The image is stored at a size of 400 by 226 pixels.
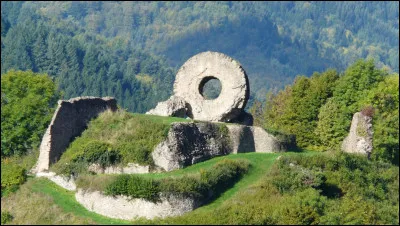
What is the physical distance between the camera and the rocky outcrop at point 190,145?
39938 millimetres

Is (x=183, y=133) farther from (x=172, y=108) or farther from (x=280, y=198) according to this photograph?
(x=280, y=198)

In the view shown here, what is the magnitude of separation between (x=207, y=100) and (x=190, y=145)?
6.17 metres

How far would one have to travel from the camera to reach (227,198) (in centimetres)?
3784

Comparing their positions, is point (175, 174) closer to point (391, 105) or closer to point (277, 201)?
point (277, 201)

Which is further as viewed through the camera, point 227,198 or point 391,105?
point 391,105

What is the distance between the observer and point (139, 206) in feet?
118

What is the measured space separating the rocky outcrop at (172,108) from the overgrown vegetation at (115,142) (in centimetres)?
303

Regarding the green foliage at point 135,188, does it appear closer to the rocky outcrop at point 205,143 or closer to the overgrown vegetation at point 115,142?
→ the overgrown vegetation at point 115,142

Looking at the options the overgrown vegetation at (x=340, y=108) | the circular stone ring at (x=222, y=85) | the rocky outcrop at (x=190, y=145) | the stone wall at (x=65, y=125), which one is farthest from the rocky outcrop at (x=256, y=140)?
the overgrown vegetation at (x=340, y=108)

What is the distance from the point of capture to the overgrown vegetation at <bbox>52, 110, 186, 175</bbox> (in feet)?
130

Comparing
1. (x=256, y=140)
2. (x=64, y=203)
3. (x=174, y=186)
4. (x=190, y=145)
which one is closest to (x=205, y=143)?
(x=190, y=145)

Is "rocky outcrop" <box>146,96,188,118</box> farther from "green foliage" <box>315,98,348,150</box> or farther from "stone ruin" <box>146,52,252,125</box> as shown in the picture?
Result: "green foliage" <box>315,98,348,150</box>

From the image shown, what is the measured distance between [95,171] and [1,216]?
192 inches

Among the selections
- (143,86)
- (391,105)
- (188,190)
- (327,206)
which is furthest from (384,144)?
(143,86)
